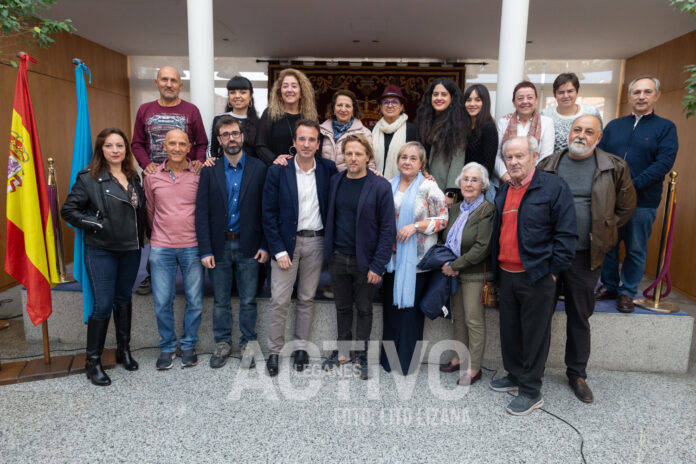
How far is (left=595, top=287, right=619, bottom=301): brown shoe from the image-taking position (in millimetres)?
3391

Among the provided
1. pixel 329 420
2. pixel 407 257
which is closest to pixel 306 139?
pixel 407 257

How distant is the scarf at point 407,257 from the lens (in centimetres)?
280

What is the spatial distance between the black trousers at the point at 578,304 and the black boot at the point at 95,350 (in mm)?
2930

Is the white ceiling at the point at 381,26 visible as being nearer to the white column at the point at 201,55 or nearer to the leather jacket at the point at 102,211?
the white column at the point at 201,55

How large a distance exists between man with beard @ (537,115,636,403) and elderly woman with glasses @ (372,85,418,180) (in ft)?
3.02

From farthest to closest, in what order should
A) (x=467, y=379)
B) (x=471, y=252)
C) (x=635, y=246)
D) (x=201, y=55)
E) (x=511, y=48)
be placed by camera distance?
(x=201, y=55) → (x=511, y=48) → (x=635, y=246) → (x=467, y=379) → (x=471, y=252)

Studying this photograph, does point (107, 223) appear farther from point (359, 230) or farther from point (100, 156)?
point (359, 230)

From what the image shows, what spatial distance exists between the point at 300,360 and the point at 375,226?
1095 millimetres

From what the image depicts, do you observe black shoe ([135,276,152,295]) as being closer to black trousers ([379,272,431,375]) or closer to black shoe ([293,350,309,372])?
black shoe ([293,350,309,372])

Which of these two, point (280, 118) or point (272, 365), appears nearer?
point (272, 365)

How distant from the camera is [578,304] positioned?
2.68 metres

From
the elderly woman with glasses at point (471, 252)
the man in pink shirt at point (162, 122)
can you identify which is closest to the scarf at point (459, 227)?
the elderly woman with glasses at point (471, 252)

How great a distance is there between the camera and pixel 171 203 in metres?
2.91

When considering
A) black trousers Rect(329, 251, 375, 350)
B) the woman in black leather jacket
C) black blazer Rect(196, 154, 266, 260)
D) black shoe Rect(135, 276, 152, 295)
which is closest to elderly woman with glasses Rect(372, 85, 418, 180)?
black trousers Rect(329, 251, 375, 350)
